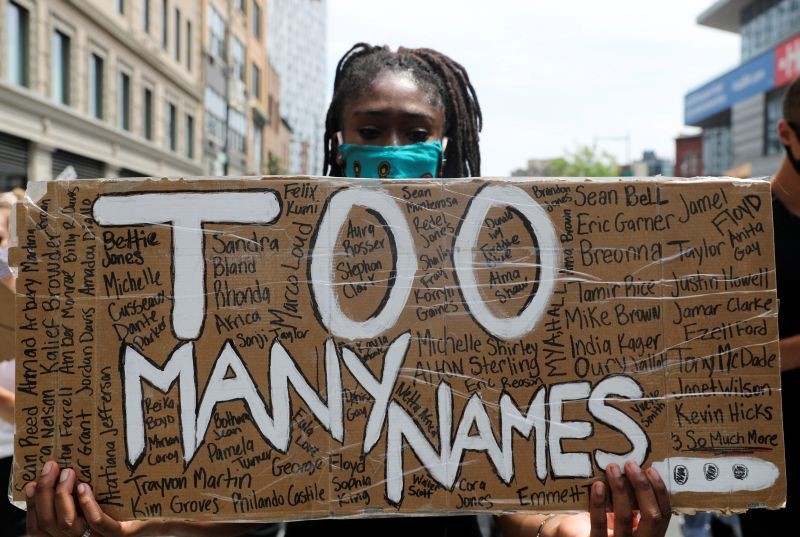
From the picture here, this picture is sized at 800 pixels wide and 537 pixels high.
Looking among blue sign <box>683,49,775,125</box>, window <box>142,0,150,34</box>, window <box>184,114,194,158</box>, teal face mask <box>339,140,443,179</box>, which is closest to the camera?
teal face mask <box>339,140,443,179</box>

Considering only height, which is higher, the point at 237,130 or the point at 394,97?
the point at 237,130

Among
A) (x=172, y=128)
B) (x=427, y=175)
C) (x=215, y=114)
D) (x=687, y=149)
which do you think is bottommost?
(x=427, y=175)

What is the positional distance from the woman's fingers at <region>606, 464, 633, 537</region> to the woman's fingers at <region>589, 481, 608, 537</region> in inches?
0.9

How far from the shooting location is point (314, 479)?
5.55 feet

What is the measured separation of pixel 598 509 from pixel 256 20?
40112mm

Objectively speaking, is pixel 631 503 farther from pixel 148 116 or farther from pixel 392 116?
pixel 148 116

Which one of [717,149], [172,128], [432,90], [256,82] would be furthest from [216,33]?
[432,90]

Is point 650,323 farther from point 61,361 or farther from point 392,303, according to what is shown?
point 61,361

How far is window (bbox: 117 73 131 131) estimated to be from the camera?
20.1 metres

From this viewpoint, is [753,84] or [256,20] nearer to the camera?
[753,84]

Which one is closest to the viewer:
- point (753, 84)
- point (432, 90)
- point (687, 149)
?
point (432, 90)

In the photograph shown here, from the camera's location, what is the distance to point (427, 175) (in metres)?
2.10

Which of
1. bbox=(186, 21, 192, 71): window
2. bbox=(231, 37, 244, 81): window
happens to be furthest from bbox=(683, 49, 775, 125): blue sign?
bbox=(186, 21, 192, 71): window

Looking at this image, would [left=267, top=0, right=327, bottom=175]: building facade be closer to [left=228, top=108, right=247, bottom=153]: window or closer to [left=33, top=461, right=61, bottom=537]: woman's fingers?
[left=228, top=108, right=247, bottom=153]: window
